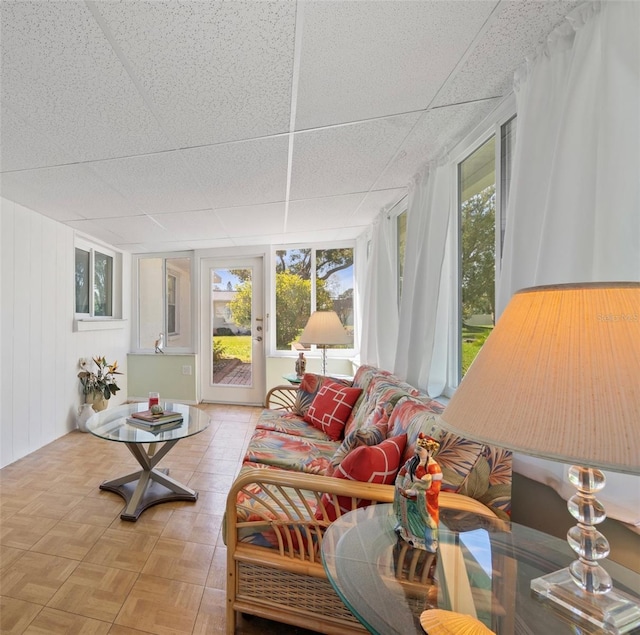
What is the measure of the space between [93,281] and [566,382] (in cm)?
478

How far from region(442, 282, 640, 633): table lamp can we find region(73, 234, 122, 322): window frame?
13.7 feet

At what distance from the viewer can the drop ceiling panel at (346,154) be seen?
1.67 m

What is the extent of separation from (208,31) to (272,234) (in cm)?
270

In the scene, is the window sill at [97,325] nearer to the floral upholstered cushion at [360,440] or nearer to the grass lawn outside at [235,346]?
the grass lawn outside at [235,346]

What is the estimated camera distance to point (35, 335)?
9.42 ft

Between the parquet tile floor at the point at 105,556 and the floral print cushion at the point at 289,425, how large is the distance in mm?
Result: 523

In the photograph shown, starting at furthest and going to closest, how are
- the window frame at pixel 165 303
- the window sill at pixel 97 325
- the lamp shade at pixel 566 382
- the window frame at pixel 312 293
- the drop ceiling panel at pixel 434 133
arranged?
the window frame at pixel 165 303, the window frame at pixel 312 293, the window sill at pixel 97 325, the drop ceiling panel at pixel 434 133, the lamp shade at pixel 566 382

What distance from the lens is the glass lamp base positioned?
1.88ft

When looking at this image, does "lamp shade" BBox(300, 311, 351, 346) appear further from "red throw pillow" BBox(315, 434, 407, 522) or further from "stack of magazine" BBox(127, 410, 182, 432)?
"red throw pillow" BBox(315, 434, 407, 522)

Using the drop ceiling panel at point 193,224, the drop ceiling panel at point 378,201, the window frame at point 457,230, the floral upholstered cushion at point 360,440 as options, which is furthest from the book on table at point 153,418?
the drop ceiling panel at point 378,201

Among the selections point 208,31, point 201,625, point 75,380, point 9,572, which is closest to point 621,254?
point 208,31

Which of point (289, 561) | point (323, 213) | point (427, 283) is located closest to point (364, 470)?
point (289, 561)

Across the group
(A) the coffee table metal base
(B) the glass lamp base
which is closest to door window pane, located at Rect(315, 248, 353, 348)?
(A) the coffee table metal base

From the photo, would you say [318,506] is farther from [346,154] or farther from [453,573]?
[346,154]
